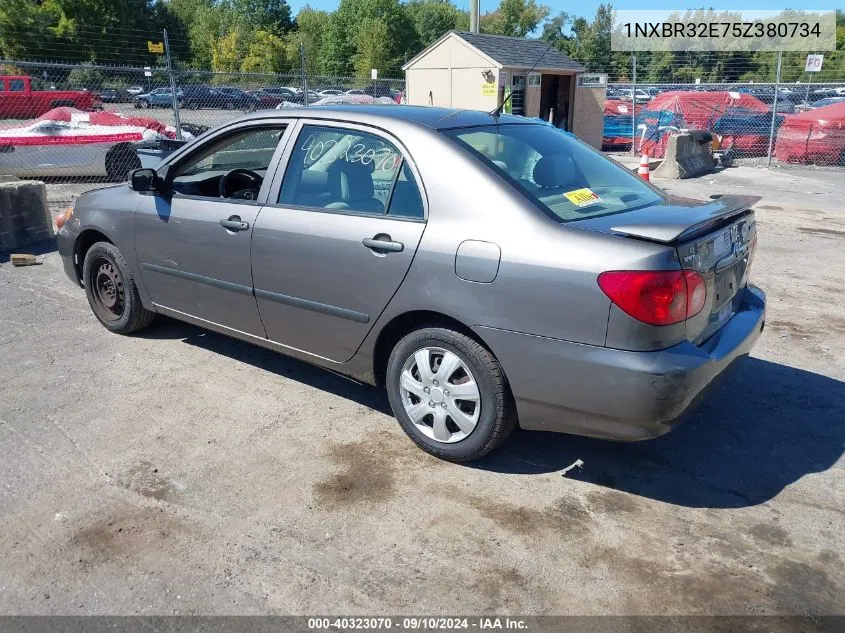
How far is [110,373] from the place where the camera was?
463 cm

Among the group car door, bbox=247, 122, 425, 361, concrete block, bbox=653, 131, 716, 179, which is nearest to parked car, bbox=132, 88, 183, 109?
concrete block, bbox=653, 131, 716, 179

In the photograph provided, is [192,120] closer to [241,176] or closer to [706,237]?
[241,176]

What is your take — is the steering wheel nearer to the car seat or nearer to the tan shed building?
the car seat

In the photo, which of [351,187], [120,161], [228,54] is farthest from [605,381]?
[228,54]

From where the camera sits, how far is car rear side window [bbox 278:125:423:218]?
3.56 meters

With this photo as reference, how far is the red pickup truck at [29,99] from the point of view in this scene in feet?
64.8

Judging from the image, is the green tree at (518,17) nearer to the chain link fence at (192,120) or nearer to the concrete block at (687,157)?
the chain link fence at (192,120)

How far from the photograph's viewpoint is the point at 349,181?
3811 millimetres

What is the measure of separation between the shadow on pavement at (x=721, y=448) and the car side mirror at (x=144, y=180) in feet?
5.18

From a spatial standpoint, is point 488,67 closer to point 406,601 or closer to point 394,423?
point 394,423

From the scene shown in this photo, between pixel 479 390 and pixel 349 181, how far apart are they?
4.42 feet

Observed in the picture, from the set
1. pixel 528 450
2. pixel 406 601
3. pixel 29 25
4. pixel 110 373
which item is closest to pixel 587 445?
pixel 528 450

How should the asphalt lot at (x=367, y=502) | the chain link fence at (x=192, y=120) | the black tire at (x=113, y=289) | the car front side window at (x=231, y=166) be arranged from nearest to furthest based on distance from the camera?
1. the asphalt lot at (x=367, y=502)
2. the car front side window at (x=231, y=166)
3. the black tire at (x=113, y=289)
4. the chain link fence at (x=192, y=120)

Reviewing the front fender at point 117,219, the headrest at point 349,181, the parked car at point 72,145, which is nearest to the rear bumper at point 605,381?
the headrest at point 349,181
